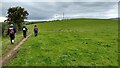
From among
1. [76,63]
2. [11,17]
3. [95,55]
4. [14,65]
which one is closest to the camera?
[14,65]

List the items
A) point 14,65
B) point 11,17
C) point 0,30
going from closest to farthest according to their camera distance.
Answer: point 14,65 → point 0,30 → point 11,17

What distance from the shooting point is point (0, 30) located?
149 feet

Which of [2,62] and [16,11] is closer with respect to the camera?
[2,62]

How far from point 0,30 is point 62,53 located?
28.4m

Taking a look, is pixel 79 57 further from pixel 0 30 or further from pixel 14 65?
pixel 0 30

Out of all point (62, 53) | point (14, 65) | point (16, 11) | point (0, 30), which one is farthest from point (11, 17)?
point (14, 65)

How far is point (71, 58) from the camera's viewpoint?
1773 centimetres

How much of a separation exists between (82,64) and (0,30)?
32.4 metres

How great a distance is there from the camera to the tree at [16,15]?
61.6m

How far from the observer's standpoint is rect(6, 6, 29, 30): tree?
61.6 meters

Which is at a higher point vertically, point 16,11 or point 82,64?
point 16,11

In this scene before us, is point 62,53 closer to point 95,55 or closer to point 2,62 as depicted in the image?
point 95,55

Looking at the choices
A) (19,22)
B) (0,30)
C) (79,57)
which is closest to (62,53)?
(79,57)

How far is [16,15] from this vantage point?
2436 inches
